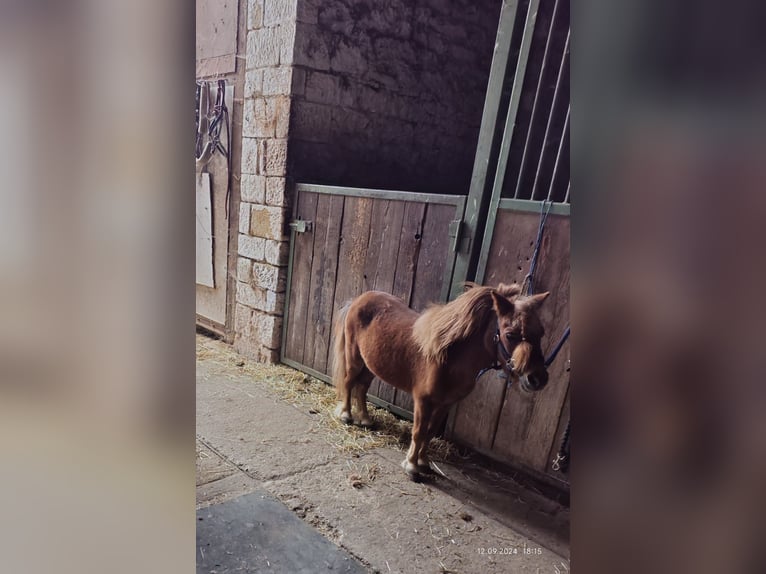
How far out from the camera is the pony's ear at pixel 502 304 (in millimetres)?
2016

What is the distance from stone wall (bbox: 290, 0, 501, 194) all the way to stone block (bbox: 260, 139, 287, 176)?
0.21 ft

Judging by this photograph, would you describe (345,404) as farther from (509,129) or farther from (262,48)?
(262,48)

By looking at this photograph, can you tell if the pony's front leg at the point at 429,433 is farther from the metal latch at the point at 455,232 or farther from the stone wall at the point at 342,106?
the stone wall at the point at 342,106

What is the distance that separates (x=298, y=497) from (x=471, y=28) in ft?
10.8

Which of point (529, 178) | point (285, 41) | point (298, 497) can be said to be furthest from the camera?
point (285, 41)

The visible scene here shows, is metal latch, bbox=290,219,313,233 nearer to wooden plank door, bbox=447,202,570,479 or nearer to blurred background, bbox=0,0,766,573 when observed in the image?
wooden plank door, bbox=447,202,570,479

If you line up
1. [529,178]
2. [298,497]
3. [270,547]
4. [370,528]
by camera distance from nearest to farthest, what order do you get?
[270,547] → [370,528] → [298,497] → [529,178]

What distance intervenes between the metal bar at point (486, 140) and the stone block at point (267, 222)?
1453 mm
